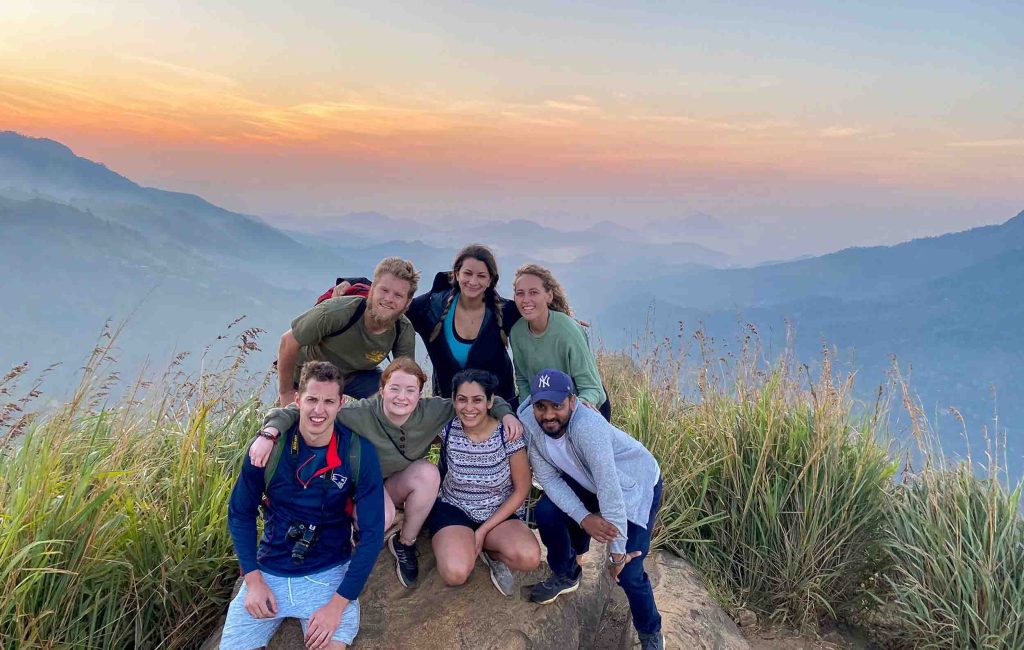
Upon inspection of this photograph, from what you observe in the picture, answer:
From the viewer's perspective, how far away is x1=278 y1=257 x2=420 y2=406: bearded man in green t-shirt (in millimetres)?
3998

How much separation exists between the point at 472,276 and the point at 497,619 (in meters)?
2.12

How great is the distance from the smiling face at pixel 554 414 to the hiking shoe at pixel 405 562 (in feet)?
3.50

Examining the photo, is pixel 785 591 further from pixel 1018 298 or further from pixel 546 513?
pixel 1018 298

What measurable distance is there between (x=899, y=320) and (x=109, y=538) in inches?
7891

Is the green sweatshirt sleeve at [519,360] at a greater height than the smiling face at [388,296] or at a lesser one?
lesser

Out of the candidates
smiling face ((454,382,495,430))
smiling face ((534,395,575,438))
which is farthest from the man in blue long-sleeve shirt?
smiling face ((534,395,575,438))

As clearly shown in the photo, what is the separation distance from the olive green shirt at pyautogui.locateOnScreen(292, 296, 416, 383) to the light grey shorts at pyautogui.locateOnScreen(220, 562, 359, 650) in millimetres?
1539

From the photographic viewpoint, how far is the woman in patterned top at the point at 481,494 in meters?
3.43

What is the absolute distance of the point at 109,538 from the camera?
10.9ft

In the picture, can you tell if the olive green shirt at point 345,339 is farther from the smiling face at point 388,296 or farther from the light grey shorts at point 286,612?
the light grey shorts at point 286,612

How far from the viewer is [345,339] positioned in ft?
13.9

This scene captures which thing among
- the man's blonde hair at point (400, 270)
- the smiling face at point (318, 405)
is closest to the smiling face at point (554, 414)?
the smiling face at point (318, 405)

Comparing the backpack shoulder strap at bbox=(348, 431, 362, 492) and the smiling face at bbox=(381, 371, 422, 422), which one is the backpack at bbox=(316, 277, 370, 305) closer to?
the smiling face at bbox=(381, 371, 422, 422)

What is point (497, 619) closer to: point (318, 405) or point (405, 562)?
point (405, 562)
